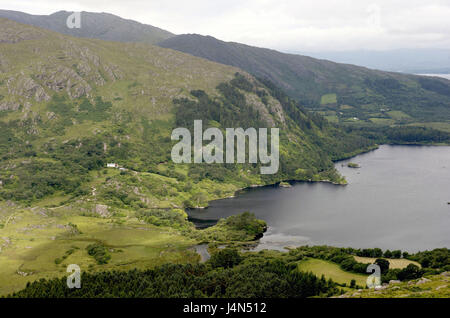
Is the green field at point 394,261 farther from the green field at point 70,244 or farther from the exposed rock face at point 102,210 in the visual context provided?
the exposed rock face at point 102,210

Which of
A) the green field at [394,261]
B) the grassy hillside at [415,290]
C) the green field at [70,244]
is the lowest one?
the green field at [70,244]

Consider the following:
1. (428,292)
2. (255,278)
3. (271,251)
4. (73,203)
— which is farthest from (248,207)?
(428,292)

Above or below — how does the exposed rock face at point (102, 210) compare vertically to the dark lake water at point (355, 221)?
above

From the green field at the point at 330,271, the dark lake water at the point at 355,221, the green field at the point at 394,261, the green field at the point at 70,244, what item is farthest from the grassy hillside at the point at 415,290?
the green field at the point at 70,244

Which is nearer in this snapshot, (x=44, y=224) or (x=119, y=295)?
(x=119, y=295)

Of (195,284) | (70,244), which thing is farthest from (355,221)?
(70,244)

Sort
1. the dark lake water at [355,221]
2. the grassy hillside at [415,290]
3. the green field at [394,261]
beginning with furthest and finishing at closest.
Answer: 1. the dark lake water at [355,221]
2. the green field at [394,261]
3. the grassy hillside at [415,290]

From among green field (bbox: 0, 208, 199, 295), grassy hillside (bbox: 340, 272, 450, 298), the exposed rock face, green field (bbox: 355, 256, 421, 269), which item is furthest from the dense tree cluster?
the exposed rock face

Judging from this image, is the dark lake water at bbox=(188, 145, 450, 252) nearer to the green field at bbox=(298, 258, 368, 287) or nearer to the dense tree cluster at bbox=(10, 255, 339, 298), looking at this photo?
the green field at bbox=(298, 258, 368, 287)
